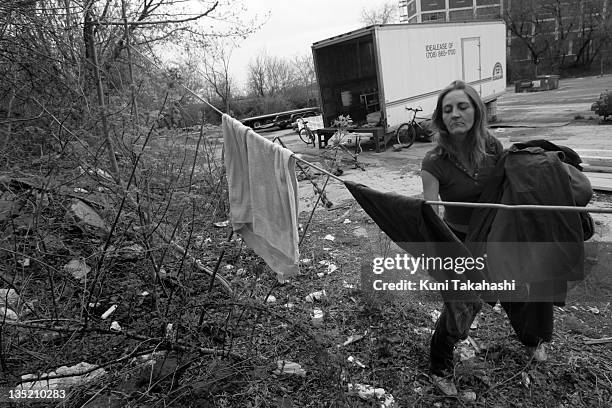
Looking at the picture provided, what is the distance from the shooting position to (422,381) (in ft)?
7.76

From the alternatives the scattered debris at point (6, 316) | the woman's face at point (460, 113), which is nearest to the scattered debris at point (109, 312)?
the scattered debris at point (6, 316)

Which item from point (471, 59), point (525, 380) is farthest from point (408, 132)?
point (525, 380)

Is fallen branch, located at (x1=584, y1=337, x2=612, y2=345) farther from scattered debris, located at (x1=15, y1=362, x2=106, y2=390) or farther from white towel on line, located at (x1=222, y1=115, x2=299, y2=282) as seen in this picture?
scattered debris, located at (x1=15, y1=362, x2=106, y2=390)

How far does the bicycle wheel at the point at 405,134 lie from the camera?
427 inches

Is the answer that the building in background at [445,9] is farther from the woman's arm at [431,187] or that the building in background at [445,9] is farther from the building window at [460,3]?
the woman's arm at [431,187]

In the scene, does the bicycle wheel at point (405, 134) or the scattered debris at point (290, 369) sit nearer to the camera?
the scattered debris at point (290, 369)

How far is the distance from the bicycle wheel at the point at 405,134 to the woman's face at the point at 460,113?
29.7ft

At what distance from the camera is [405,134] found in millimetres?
11219

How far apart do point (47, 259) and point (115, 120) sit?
1.28m

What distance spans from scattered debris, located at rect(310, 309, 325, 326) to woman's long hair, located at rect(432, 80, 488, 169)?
1639 millimetres

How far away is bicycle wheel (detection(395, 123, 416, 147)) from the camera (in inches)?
427

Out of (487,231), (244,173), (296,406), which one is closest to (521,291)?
(487,231)

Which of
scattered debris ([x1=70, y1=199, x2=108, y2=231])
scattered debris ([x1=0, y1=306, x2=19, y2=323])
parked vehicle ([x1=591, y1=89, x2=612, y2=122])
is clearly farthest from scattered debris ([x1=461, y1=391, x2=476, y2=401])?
parked vehicle ([x1=591, y1=89, x2=612, y2=122])

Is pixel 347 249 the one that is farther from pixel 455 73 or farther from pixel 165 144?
pixel 455 73
